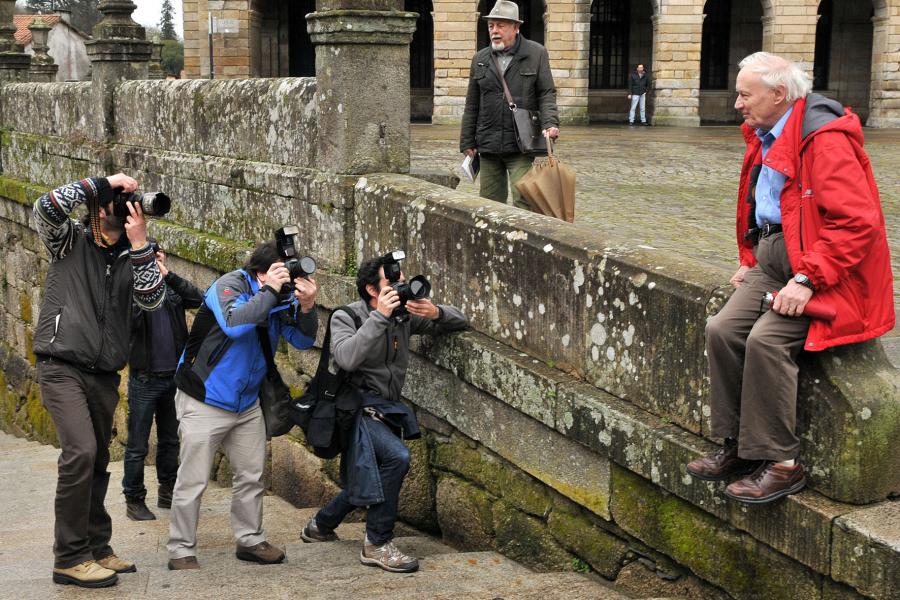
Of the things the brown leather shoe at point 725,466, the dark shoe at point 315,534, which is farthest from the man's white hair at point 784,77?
the dark shoe at point 315,534

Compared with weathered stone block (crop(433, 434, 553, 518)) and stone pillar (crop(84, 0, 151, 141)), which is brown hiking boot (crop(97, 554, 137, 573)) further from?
stone pillar (crop(84, 0, 151, 141))

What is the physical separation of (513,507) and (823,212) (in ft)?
7.34

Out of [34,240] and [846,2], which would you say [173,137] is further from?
[846,2]

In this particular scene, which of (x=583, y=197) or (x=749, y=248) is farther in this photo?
(x=583, y=197)

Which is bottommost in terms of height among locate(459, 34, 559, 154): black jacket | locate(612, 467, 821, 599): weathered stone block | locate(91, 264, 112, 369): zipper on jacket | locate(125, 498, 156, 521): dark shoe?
locate(125, 498, 156, 521): dark shoe

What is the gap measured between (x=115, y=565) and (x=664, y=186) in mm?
8068

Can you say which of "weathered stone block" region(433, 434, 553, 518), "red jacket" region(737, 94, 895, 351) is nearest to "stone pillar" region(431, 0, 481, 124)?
"weathered stone block" region(433, 434, 553, 518)

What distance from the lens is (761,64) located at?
3791 mm

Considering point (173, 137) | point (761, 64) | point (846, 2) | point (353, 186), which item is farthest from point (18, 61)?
point (846, 2)

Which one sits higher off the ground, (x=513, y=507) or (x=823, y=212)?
(x=823, y=212)

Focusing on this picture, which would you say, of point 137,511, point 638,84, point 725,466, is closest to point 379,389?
point 725,466

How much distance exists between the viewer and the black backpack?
5.17m

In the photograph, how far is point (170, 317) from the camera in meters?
6.53

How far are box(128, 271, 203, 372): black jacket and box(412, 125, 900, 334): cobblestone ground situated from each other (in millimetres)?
2323
